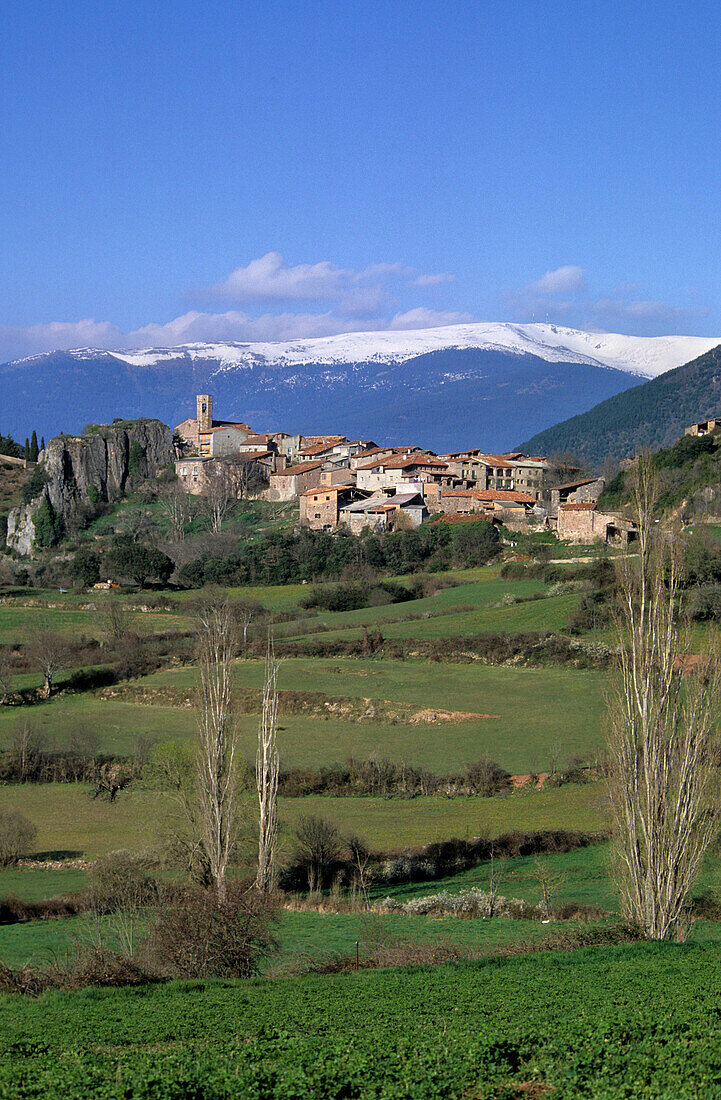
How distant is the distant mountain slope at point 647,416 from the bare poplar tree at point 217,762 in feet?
450

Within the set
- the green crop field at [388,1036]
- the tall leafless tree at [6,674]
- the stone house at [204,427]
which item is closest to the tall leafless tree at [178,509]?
the stone house at [204,427]

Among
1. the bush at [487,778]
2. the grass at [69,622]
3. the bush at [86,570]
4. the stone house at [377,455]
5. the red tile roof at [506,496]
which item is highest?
the stone house at [377,455]

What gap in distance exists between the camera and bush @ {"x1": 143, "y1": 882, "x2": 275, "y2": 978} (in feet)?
55.5

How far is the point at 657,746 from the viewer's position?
1942 centimetres

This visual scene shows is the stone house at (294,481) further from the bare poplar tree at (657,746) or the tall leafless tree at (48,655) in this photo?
the bare poplar tree at (657,746)

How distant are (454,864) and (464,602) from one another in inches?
1386

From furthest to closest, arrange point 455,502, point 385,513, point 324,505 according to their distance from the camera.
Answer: point 324,505, point 455,502, point 385,513

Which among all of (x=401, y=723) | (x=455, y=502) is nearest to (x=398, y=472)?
(x=455, y=502)

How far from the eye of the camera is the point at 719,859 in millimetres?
25297

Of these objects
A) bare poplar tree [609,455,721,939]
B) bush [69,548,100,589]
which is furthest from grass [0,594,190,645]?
bare poplar tree [609,455,721,939]

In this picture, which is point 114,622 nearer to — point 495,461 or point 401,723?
point 401,723

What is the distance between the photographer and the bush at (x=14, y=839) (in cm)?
2845

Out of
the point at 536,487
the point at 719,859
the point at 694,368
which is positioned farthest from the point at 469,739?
the point at 694,368

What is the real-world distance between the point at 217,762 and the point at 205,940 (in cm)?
595
